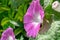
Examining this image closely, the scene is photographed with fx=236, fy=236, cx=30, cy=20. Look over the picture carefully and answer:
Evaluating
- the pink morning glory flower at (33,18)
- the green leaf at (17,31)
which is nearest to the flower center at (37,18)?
the pink morning glory flower at (33,18)

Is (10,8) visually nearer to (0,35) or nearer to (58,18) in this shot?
(0,35)

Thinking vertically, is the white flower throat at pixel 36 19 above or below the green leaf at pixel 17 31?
above

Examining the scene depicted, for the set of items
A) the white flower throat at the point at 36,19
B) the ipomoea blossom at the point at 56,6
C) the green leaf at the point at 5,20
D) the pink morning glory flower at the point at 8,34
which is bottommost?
the pink morning glory flower at the point at 8,34

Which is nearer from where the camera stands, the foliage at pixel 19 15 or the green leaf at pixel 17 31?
the foliage at pixel 19 15

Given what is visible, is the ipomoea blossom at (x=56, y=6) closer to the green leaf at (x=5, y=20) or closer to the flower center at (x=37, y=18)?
the flower center at (x=37, y=18)

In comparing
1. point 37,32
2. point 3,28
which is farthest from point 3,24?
point 37,32

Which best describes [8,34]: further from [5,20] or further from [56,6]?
[56,6]

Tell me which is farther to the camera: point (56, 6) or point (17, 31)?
point (17, 31)

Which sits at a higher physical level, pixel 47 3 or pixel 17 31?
pixel 47 3

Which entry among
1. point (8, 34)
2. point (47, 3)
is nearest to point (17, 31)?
point (8, 34)
